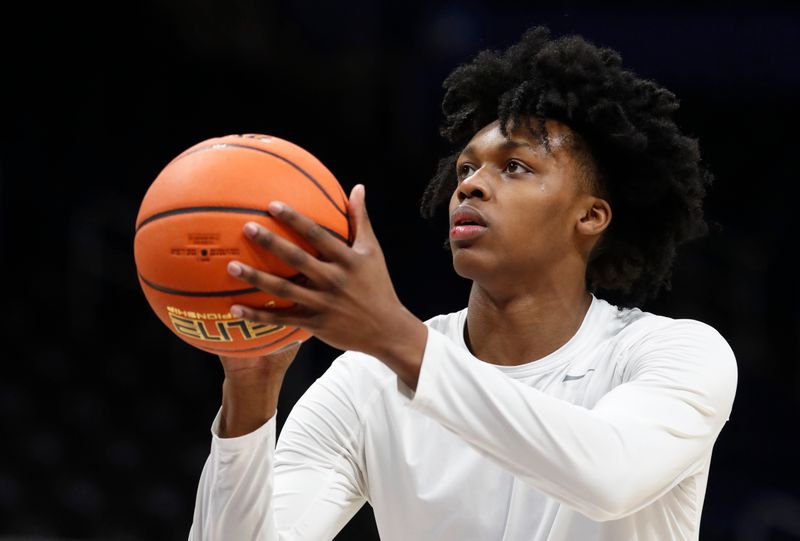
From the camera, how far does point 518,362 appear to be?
9.91 ft

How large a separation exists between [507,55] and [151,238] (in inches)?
61.7

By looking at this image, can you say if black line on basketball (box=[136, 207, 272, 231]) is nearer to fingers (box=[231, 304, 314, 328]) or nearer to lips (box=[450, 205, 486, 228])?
fingers (box=[231, 304, 314, 328])

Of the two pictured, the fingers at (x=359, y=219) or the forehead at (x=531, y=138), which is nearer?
the fingers at (x=359, y=219)

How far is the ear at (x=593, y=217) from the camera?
121 inches

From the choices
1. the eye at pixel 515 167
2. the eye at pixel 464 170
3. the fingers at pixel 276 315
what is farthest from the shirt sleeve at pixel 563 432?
the eye at pixel 464 170

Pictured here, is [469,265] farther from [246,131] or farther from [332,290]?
[246,131]

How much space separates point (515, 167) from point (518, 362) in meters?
0.52

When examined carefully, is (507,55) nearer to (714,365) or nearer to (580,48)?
(580,48)

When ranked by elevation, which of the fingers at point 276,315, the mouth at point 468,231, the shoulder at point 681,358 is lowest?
the shoulder at point 681,358

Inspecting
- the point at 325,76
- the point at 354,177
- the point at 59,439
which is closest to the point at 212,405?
the point at 59,439

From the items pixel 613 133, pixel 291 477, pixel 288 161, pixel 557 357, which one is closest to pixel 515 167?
pixel 613 133

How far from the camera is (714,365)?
8.42 feet

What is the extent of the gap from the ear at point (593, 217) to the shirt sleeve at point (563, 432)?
804mm

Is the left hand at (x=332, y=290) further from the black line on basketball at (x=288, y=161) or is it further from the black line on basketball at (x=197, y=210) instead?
the black line on basketball at (x=288, y=161)
